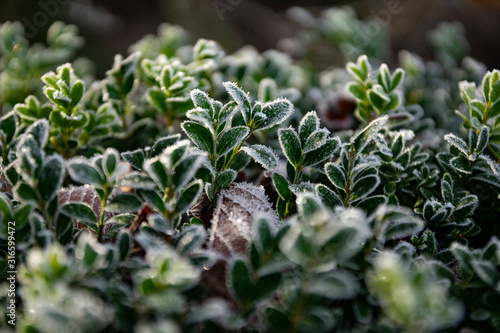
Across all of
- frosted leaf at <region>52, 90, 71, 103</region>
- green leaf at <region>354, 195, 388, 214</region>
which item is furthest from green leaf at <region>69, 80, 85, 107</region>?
green leaf at <region>354, 195, 388, 214</region>

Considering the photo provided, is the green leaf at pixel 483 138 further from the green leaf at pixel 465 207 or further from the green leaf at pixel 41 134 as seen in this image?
the green leaf at pixel 41 134

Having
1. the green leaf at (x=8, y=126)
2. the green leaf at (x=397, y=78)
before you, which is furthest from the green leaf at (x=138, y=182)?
the green leaf at (x=397, y=78)

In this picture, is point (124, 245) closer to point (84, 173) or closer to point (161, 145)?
point (84, 173)

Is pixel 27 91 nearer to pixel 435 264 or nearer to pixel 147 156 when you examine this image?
pixel 147 156

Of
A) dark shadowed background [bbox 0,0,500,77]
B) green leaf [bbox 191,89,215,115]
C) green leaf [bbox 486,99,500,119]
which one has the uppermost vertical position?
green leaf [bbox 486,99,500,119]

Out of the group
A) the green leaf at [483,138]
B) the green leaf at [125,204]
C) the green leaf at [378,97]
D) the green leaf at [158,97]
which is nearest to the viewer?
the green leaf at [125,204]

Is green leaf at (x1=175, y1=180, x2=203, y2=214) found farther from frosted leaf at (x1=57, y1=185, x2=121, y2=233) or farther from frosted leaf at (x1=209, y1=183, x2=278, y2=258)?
frosted leaf at (x1=57, y1=185, x2=121, y2=233)

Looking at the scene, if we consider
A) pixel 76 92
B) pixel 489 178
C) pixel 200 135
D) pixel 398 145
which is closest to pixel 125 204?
pixel 200 135
